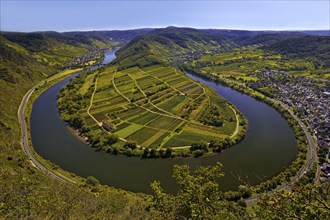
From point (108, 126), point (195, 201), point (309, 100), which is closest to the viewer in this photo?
point (195, 201)

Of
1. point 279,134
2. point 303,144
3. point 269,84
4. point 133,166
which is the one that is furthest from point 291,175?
point 269,84

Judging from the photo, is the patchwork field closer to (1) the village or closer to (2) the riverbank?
(2) the riverbank

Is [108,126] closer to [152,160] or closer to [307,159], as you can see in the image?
[152,160]

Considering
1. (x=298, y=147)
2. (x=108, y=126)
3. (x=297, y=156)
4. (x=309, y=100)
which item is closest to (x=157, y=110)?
(x=108, y=126)

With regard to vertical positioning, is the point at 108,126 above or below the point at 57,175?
above

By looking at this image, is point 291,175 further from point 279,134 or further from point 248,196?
point 279,134

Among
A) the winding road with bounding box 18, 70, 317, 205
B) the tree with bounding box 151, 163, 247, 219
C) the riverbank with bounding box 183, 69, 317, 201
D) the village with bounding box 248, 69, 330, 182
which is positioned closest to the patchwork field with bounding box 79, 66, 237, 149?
the winding road with bounding box 18, 70, 317, 205

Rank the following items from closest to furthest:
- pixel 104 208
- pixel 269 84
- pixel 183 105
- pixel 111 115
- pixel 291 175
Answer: pixel 104 208
pixel 291 175
pixel 111 115
pixel 183 105
pixel 269 84
